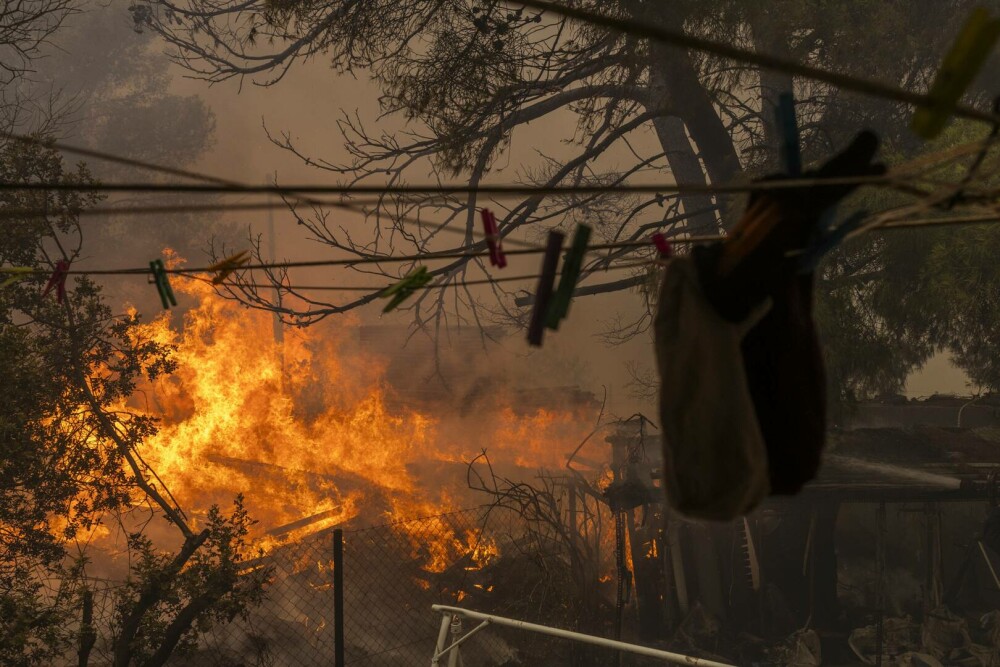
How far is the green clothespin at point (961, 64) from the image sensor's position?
59.6 inches

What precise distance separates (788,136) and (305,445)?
53.6 feet

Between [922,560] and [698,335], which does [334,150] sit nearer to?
[922,560]

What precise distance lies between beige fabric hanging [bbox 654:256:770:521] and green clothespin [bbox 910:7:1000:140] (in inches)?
24.3

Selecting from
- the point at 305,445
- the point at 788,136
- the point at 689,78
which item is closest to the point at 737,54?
the point at 788,136

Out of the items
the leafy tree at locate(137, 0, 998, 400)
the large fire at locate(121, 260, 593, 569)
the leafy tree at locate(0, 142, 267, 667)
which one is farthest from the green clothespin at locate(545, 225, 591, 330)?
the large fire at locate(121, 260, 593, 569)

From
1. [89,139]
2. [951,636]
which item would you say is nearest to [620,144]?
[89,139]

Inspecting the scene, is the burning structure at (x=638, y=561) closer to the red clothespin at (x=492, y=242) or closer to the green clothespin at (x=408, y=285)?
the green clothespin at (x=408, y=285)

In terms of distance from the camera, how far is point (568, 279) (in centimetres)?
219

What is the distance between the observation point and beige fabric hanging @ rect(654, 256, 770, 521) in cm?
204

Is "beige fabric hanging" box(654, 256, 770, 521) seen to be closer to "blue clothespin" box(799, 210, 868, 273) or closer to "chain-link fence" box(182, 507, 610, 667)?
"blue clothespin" box(799, 210, 868, 273)

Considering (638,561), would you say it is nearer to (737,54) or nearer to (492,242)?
(492,242)

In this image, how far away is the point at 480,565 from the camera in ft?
35.7

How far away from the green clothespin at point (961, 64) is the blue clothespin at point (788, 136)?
1.30 ft

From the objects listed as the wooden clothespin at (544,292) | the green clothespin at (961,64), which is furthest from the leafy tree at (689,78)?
the green clothespin at (961,64)
